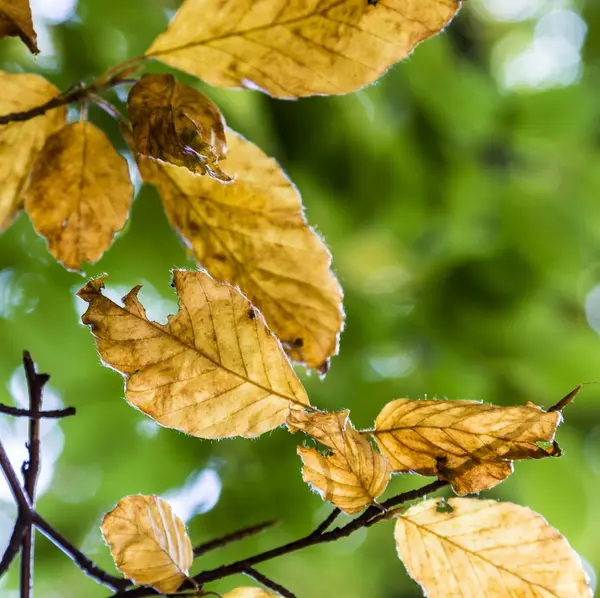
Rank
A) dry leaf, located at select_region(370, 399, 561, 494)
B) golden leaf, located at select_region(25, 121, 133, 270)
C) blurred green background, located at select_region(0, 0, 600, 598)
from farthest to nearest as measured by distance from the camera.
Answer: blurred green background, located at select_region(0, 0, 600, 598), golden leaf, located at select_region(25, 121, 133, 270), dry leaf, located at select_region(370, 399, 561, 494)

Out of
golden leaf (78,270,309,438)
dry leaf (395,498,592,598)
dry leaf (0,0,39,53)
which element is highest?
dry leaf (0,0,39,53)

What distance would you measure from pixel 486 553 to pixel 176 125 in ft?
0.75

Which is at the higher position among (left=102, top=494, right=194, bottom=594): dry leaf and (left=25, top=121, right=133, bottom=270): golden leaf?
(left=25, top=121, right=133, bottom=270): golden leaf

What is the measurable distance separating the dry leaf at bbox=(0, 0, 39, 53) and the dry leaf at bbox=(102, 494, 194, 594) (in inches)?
8.4

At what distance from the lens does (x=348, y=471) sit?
26 centimetres

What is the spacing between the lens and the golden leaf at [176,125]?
0.79ft

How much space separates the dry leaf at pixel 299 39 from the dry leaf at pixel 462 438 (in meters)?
0.15

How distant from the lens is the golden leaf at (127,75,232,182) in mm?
241

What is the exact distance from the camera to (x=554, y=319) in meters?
1.15

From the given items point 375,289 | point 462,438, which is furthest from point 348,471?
point 375,289

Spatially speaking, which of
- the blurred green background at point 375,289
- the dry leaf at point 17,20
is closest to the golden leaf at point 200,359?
the dry leaf at point 17,20

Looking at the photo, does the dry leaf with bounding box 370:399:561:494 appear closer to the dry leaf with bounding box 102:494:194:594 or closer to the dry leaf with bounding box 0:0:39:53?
the dry leaf with bounding box 102:494:194:594

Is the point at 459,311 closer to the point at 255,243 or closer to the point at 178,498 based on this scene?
the point at 178,498

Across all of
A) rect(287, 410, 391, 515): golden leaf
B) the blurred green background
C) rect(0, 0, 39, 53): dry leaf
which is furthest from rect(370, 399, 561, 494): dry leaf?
the blurred green background
